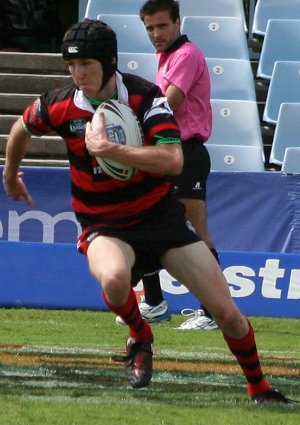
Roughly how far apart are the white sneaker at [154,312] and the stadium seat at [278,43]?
193 inches

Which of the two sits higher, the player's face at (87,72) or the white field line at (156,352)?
the player's face at (87,72)

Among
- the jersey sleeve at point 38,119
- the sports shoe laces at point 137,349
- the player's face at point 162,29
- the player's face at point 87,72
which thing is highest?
the player's face at point 87,72

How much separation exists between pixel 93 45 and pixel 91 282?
163 inches

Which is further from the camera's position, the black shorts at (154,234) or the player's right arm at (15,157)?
the player's right arm at (15,157)

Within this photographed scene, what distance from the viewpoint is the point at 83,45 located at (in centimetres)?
548

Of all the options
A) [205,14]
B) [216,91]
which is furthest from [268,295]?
[205,14]

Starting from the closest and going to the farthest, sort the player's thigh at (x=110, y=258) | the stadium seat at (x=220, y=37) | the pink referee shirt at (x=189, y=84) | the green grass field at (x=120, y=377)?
1. the green grass field at (x=120, y=377)
2. the player's thigh at (x=110, y=258)
3. the pink referee shirt at (x=189, y=84)
4. the stadium seat at (x=220, y=37)

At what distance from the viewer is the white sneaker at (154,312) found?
342 inches

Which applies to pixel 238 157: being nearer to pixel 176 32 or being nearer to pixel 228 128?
pixel 228 128

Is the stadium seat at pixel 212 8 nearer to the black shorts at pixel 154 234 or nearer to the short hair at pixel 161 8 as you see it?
the short hair at pixel 161 8

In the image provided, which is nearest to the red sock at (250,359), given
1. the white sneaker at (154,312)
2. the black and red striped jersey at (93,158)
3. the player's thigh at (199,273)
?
the player's thigh at (199,273)

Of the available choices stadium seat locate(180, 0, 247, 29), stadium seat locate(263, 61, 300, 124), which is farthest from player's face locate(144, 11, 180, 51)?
stadium seat locate(180, 0, 247, 29)

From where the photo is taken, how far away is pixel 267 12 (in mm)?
13922

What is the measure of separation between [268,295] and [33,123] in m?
4.03
